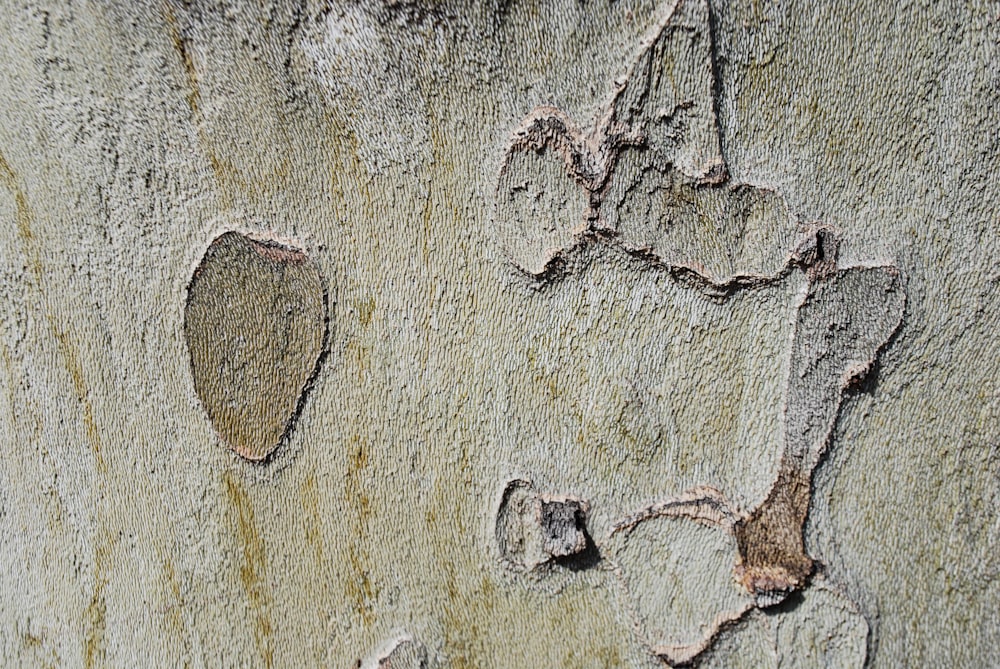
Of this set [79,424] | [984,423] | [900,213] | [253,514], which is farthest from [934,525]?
[79,424]

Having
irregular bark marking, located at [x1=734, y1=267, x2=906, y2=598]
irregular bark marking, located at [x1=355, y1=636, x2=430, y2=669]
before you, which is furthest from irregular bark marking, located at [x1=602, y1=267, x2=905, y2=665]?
irregular bark marking, located at [x1=355, y1=636, x2=430, y2=669]

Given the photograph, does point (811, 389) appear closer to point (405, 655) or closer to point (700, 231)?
point (700, 231)

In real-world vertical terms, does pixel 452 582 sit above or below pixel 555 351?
below

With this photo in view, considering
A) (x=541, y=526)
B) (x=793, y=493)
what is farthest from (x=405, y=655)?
(x=793, y=493)

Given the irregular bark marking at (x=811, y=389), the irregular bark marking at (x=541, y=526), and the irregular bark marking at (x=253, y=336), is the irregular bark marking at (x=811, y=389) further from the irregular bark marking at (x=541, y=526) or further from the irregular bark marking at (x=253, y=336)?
the irregular bark marking at (x=253, y=336)

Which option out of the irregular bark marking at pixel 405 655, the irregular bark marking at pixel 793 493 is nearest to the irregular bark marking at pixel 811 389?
the irregular bark marking at pixel 793 493

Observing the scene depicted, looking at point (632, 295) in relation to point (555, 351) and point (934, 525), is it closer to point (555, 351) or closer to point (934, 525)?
point (555, 351)

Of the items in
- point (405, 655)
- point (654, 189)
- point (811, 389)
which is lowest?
point (405, 655)
